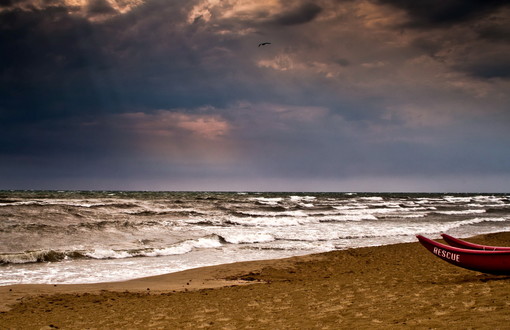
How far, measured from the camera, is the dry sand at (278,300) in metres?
5.88

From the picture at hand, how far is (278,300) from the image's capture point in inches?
308

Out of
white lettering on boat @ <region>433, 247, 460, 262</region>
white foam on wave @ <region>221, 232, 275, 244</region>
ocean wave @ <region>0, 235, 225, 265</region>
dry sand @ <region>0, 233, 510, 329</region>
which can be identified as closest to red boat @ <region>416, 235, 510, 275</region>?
white lettering on boat @ <region>433, 247, 460, 262</region>

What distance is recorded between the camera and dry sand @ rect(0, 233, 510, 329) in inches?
231

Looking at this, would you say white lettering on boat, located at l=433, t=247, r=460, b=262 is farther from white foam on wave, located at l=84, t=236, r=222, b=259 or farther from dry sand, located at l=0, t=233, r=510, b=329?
white foam on wave, located at l=84, t=236, r=222, b=259

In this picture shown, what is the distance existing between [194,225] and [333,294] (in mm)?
19543

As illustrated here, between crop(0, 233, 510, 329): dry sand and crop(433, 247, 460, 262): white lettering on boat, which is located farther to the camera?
crop(433, 247, 460, 262): white lettering on boat

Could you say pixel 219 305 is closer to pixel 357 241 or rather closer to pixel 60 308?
pixel 60 308

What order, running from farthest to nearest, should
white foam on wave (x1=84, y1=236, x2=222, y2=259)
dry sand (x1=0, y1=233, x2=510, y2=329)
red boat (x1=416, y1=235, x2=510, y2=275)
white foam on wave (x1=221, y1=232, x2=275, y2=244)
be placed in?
white foam on wave (x1=221, y1=232, x2=275, y2=244)
white foam on wave (x1=84, y1=236, x2=222, y2=259)
red boat (x1=416, y1=235, x2=510, y2=275)
dry sand (x1=0, y1=233, x2=510, y2=329)

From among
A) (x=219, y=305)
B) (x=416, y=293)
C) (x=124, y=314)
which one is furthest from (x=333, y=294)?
(x=124, y=314)

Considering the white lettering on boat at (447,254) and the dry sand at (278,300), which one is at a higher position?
the white lettering on boat at (447,254)

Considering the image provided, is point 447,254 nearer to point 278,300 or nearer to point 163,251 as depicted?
point 278,300

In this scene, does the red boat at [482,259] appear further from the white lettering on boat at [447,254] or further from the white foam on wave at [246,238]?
the white foam on wave at [246,238]

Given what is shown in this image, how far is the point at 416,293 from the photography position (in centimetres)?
756

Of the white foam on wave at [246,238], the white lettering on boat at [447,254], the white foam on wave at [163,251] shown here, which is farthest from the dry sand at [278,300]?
the white foam on wave at [246,238]
